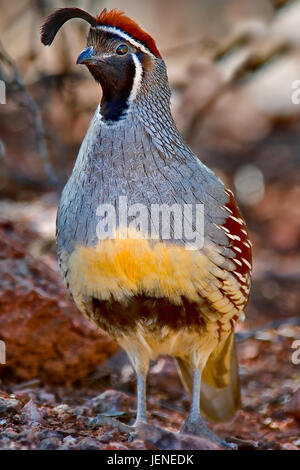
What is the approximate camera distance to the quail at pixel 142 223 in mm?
3348

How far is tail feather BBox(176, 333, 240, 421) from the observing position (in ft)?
13.8

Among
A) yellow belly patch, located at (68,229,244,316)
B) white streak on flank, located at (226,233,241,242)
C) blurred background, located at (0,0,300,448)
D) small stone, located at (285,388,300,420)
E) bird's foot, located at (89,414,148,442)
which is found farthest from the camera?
blurred background, located at (0,0,300,448)

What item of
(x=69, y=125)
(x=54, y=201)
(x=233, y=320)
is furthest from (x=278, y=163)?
(x=233, y=320)

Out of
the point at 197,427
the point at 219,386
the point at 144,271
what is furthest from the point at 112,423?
the point at 219,386

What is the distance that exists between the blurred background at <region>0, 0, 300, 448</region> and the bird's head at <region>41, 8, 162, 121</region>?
4.67ft

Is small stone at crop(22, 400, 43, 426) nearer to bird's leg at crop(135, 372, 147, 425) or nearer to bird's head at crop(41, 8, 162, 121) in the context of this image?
bird's leg at crop(135, 372, 147, 425)

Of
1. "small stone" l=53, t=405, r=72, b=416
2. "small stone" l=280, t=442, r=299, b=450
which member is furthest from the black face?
"small stone" l=280, t=442, r=299, b=450

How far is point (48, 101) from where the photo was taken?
8.02m

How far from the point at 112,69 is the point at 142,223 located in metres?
0.73

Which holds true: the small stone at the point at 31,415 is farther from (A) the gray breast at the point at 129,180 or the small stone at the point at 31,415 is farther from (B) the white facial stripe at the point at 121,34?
(B) the white facial stripe at the point at 121,34

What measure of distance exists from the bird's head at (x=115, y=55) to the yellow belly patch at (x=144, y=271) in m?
0.65

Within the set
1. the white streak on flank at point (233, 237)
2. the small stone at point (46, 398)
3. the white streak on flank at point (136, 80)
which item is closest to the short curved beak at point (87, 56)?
the white streak on flank at point (136, 80)

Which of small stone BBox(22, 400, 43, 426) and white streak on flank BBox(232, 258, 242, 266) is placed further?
white streak on flank BBox(232, 258, 242, 266)

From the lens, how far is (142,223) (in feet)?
11.0
